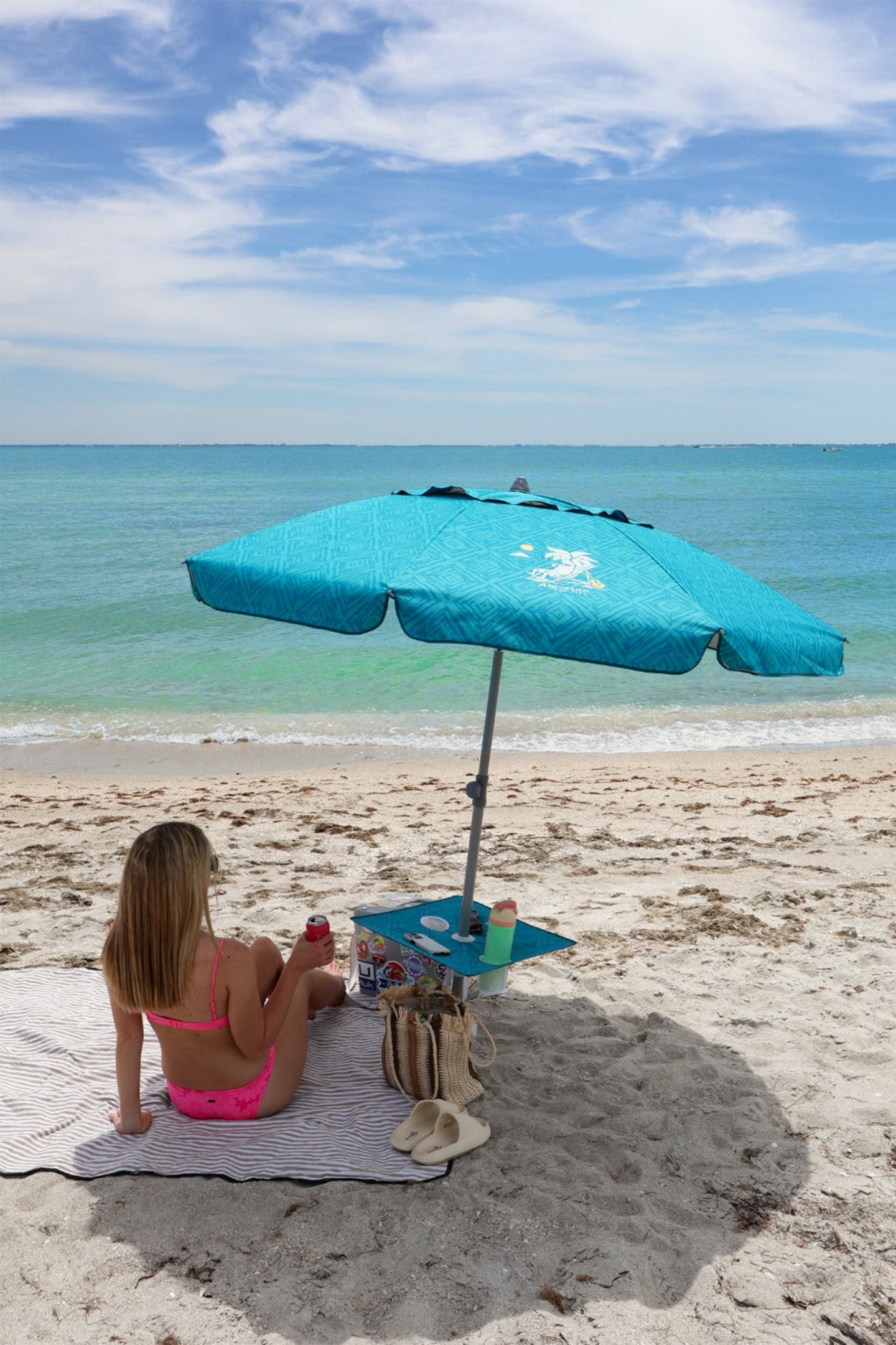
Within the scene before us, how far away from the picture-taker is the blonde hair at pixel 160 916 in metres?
2.99

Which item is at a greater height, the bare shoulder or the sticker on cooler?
the bare shoulder

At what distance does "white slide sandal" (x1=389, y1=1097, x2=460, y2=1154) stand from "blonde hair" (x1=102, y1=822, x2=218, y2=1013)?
958mm

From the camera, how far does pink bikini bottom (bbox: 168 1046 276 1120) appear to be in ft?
11.5

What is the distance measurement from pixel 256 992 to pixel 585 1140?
1.32 meters

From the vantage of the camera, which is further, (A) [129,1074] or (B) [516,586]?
(A) [129,1074]

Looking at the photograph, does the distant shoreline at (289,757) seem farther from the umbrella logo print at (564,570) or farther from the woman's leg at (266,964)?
the umbrella logo print at (564,570)

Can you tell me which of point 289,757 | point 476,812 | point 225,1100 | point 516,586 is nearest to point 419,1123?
point 225,1100

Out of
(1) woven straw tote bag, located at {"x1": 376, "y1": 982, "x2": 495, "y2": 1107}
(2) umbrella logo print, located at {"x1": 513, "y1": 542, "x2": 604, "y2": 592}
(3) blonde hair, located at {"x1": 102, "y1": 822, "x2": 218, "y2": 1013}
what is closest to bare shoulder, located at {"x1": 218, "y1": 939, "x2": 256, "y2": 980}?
(3) blonde hair, located at {"x1": 102, "y1": 822, "x2": 218, "y2": 1013}

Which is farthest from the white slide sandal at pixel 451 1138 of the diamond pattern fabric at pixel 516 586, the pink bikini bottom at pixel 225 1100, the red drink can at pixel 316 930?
the diamond pattern fabric at pixel 516 586

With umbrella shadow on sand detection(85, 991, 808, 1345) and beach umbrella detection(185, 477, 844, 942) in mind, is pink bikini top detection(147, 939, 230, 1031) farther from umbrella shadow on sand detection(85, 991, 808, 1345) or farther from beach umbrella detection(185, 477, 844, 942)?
beach umbrella detection(185, 477, 844, 942)

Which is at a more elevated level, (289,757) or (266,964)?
(266,964)

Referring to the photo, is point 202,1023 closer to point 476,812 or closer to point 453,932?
point 453,932

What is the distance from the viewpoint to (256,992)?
3.27 metres

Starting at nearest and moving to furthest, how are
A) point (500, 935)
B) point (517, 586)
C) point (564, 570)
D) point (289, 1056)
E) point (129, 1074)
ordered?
1. point (517, 586)
2. point (564, 570)
3. point (129, 1074)
4. point (289, 1056)
5. point (500, 935)
